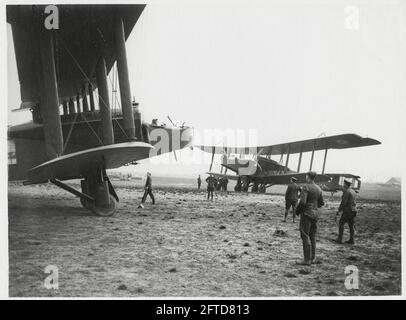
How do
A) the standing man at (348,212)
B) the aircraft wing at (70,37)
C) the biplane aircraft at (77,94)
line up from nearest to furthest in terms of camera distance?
the standing man at (348,212) → the aircraft wing at (70,37) → the biplane aircraft at (77,94)

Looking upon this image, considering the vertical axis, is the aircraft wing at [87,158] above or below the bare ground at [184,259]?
above

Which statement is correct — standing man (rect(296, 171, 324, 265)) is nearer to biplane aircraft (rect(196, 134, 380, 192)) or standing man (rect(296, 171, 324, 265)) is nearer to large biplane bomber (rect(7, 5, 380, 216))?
large biplane bomber (rect(7, 5, 380, 216))

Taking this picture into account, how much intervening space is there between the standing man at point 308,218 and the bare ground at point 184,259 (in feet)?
0.58

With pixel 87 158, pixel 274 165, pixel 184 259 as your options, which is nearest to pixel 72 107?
pixel 87 158

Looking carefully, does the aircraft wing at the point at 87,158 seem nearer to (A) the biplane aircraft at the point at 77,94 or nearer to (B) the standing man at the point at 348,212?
(A) the biplane aircraft at the point at 77,94

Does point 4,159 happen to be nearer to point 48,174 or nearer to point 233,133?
point 48,174

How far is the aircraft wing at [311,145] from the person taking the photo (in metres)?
10.8

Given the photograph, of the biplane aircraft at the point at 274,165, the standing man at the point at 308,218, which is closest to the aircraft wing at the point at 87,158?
the standing man at the point at 308,218

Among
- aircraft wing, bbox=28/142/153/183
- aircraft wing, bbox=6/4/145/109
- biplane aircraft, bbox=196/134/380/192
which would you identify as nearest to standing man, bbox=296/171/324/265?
aircraft wing, bbox=28/142/153/183

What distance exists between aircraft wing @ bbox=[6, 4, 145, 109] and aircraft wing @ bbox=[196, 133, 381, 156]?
3269 millimetres

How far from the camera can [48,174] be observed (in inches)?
234

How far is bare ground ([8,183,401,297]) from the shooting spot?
342cm
